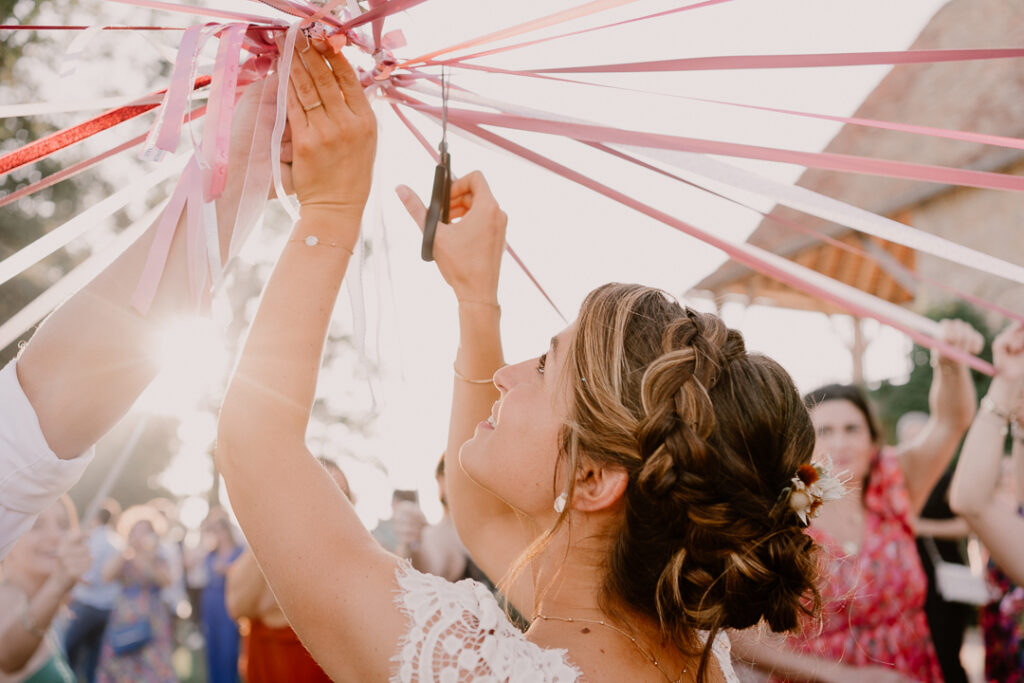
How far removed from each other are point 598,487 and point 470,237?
2.15ft

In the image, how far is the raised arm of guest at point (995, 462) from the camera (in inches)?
120

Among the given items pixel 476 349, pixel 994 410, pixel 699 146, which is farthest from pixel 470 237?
pixel 994 410

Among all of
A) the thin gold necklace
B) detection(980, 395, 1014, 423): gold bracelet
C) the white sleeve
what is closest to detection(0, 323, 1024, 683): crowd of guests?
detection(980, 395, 1014, 423): gold bracelet

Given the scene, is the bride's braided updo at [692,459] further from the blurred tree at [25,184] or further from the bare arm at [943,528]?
the blurred tree at [25,184]

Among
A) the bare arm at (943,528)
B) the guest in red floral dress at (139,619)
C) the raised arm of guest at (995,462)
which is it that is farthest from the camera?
the guest in red floral dress at (139,619)

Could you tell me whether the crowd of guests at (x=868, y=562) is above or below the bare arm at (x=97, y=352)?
below

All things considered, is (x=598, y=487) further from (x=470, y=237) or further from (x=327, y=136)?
(x=327, y=136)

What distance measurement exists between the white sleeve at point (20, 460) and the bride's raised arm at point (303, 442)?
A: 0.27m

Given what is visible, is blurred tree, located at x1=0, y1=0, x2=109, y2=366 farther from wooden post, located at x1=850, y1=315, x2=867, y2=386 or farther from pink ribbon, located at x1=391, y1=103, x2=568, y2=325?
wooden post, located at x1=850, y1=315, x2=867, y2=386

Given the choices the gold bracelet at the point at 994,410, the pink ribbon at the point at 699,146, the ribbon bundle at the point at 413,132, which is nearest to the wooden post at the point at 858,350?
the gold bracelet at the point at 994,410

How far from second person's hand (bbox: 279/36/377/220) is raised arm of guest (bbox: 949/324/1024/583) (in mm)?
2636

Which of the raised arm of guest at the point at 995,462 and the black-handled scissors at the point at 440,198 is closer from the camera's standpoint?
the black-handled scissors at the point at 440,198

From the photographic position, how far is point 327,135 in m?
1.48

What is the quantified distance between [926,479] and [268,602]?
3726 millimetres
